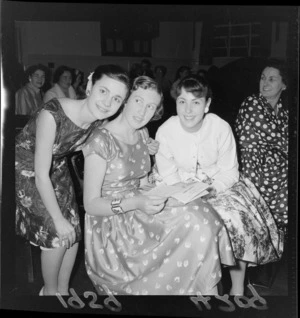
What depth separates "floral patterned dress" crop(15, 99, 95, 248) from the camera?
2527mm

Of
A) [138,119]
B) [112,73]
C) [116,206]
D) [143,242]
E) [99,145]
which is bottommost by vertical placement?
[143,242]

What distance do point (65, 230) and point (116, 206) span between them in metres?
0.26

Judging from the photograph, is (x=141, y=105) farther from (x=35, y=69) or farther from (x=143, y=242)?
(x=143, y=242)

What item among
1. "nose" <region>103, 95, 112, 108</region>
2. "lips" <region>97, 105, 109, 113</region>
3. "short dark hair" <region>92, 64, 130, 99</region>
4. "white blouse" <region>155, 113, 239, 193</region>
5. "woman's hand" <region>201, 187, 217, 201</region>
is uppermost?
"short dark hair" <region>92, 64, 130, 99</region>

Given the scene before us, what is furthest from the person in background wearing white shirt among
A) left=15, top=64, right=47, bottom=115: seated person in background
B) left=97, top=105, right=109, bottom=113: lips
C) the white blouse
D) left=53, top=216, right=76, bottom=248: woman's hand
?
left=15, top=64, right=47, bottom=115: seated person in background

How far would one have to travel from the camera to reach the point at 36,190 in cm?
258

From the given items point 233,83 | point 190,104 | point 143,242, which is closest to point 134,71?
point 190,104

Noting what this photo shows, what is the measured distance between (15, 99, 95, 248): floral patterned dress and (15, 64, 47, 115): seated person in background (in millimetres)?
43

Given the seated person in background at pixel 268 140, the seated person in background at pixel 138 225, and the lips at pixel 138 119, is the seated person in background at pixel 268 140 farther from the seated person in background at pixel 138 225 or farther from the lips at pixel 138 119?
the lips at pixel 138 119

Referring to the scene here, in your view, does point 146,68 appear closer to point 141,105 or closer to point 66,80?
point 141,105

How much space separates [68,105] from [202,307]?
1.10 m

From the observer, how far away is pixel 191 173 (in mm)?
2551

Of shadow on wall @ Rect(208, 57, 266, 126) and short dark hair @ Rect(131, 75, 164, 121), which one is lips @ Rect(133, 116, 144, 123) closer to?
short dark hair @ Rect(131, 75, 164, 121)

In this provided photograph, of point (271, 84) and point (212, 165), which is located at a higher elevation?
point (271, 84)
